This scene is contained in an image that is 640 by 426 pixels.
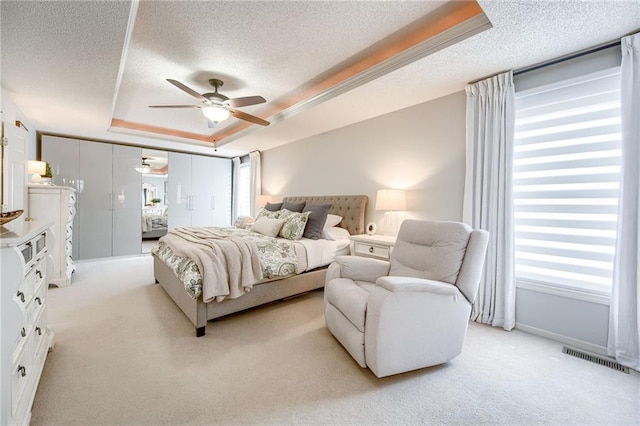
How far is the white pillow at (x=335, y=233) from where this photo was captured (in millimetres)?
3678

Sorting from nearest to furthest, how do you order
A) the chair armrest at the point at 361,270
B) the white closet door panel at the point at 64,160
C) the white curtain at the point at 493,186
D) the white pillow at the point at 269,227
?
the chair armrest at the point at 361,270
the white curtain at the point at 493,186
the white pillow at the point at 269,227
the white closet door panel at the point at 64,160

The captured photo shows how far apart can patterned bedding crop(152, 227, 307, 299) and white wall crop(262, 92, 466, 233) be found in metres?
1.38

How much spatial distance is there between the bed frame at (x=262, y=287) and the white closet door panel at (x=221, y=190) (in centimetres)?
336

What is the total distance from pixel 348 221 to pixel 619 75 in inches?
118

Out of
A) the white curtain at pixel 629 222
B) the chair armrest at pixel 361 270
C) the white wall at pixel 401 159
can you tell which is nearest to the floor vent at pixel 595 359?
the white curtain at pixel 629 222

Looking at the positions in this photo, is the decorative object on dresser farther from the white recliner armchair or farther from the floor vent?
the floor vent

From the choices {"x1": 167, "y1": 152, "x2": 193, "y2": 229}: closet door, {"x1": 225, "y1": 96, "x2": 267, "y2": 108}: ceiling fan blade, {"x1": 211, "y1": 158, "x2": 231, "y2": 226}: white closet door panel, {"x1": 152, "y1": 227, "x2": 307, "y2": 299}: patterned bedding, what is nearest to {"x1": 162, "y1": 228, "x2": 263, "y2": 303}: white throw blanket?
{"x1": 152, "y1": 227, "x2": 307, "y2": 299}: patterned bedding

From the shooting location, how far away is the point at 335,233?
3.79 metres

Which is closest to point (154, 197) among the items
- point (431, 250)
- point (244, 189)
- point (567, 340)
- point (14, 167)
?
point (244, 189)

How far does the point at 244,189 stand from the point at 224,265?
4.76 metres

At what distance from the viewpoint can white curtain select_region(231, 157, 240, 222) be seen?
706 centimetres

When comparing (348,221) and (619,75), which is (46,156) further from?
(619,75)

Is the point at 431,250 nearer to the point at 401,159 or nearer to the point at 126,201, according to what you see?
the point at 401,159

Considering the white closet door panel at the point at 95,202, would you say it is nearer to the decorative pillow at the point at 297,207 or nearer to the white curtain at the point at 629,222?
the decorative pillow at the point at 297,207
